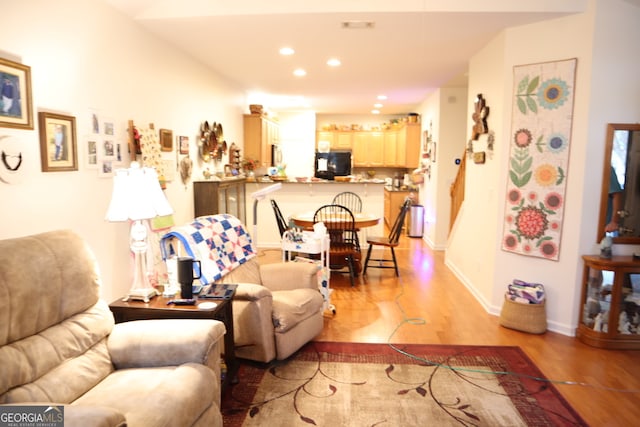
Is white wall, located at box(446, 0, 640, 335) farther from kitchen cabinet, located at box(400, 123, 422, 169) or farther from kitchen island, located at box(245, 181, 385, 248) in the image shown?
kitchen cabinet, located at box(400, 123, 422, 169)

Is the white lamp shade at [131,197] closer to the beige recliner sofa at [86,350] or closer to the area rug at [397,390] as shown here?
the beige recliner sofa at [86,350]

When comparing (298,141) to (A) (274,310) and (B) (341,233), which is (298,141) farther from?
(A) (274,310)

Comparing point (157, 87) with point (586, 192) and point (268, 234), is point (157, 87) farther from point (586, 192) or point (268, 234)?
point (586, 192)

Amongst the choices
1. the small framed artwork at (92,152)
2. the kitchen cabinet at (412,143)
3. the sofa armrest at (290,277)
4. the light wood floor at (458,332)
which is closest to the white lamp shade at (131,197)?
the small framed artwork at (92,152)

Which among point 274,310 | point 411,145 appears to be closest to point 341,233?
point 274,310

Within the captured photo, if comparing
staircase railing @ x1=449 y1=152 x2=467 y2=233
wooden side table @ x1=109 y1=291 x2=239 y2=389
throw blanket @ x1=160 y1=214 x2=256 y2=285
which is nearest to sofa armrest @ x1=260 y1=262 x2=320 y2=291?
throw blanket @ x1=160 y1=214 x2=256 y2=285

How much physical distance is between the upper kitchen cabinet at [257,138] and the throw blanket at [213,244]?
367 centimetres

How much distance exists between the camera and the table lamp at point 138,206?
2.21 m

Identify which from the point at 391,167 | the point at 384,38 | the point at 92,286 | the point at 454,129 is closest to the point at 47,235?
the point at 92,286

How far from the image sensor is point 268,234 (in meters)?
6.58

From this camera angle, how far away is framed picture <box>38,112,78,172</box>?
91.0 inches

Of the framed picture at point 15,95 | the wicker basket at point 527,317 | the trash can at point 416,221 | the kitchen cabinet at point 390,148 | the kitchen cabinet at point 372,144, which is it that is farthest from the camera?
the kitchen cabinet at point 390,148

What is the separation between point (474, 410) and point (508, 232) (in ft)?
6.01

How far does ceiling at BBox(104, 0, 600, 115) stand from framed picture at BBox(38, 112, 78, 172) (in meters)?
1.13
